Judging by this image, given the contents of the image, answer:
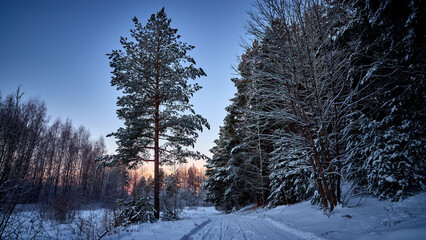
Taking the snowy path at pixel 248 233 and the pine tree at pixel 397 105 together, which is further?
the pine tree at pixel 397 105

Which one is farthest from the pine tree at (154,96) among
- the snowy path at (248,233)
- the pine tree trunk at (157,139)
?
the snowy path at (248,233)

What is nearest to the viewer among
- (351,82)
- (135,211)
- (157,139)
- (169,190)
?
(351,82)

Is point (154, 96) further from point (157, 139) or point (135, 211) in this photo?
point (135, 211)

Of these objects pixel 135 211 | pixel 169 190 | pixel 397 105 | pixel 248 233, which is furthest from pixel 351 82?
pixel 169 190

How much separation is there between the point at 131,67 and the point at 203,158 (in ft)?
23.3

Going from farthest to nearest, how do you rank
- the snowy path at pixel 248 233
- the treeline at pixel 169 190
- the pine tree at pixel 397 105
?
the treeline at pixel 169 190, the pine tree at pixel 397 105, the snowy path at pixel 248 233

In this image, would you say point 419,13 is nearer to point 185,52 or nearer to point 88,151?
point 185,52

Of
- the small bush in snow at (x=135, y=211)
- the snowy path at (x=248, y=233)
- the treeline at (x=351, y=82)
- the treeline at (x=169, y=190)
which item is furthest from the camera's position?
the treeline at (x=169, y=190)

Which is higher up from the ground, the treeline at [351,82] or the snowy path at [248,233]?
the treeline at [351,82]

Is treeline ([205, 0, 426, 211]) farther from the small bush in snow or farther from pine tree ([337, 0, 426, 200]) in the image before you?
the small bush in snow

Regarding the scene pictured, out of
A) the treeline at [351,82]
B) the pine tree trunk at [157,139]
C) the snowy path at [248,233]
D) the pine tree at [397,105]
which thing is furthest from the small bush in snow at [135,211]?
the pine tree at [397,105]

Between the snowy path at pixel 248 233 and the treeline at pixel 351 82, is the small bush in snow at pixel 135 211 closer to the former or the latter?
the snowy path at pixel 248 233

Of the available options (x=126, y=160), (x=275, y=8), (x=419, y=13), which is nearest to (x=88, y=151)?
(x=126, y=160)

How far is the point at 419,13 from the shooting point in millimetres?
4008
